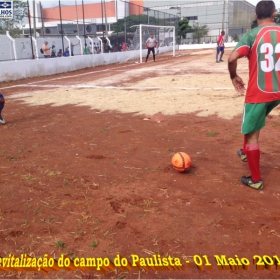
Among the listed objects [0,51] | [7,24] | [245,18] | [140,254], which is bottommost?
[140,254]

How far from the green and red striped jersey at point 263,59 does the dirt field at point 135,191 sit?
1.20 meters

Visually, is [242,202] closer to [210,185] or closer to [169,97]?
[210,185]

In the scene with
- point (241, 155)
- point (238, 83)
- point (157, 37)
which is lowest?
point (241, 155)

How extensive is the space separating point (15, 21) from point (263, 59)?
82.6 ft

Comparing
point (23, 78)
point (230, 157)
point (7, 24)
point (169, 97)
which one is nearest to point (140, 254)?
point (230, 157)

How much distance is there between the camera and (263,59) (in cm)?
368

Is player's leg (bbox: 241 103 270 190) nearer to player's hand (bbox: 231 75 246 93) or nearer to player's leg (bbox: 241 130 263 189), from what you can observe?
player's leg (bbox: 241 130 263 189)

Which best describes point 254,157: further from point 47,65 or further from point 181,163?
point 47,65

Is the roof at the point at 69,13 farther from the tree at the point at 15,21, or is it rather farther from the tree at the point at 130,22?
the tree at the point at 130,22

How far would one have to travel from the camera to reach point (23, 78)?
57.8ft

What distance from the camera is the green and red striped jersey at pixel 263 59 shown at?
3629mm

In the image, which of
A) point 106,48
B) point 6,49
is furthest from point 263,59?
point 106,48

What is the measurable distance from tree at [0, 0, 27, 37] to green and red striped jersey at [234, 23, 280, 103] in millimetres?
22654

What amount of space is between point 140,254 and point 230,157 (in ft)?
9.04
